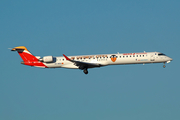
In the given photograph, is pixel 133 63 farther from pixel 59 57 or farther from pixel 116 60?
pixel 59 57

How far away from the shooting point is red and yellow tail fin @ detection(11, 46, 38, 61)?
5259 centimetres

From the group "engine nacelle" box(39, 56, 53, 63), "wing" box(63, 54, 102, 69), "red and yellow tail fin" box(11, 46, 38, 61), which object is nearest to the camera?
"wing" box(63, 54, 102, 69)

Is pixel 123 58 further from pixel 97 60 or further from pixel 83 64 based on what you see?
pixel 83 64

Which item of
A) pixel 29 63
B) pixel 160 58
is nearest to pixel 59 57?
pixel 29 63

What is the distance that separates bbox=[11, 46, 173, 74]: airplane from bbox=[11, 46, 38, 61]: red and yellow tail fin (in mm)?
1043

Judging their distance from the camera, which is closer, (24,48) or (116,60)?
(116,60)

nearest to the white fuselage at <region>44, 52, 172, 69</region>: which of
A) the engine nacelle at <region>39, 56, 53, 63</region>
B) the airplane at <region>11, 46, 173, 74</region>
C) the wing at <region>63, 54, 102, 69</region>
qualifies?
the airplane at <region>11, 46, 173, 74</region>

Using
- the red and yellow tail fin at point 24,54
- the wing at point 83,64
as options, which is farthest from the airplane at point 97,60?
the red and yellow tail fin at point 24,54

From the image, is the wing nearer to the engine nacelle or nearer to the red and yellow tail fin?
the engine nacelle

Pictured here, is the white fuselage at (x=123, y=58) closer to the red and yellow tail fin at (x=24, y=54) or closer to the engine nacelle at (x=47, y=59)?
the engine nacelle at (x=47, y=59)

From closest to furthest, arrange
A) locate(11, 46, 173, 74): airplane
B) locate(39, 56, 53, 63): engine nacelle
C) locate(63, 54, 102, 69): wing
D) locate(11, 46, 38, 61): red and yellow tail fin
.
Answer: locate(63, 54, 102, 69): wing < locate(11, 46, 173, 74): airplane < locate(39, 56, 53, 63): engine nacelle < locate(11, 46, 38, 61): red and yellow tail fin

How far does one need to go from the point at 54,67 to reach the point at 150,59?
51.0 ft

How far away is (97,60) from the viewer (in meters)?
50.1

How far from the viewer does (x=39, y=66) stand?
52.2 meters
